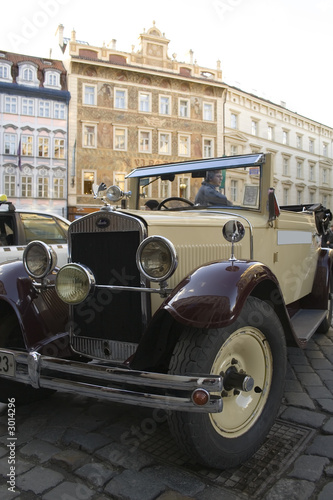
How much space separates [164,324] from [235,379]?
45 cm

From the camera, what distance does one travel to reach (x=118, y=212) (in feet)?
7.64

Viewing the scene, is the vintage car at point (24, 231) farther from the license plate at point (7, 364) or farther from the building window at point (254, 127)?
the building window at point (254, 127)

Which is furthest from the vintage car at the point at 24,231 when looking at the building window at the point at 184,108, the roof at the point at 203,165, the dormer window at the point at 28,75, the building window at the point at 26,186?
the building window at the point at 184,108

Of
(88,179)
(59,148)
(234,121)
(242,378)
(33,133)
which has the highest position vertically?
(234,121)

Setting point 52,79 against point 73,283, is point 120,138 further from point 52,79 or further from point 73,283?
point 73,283

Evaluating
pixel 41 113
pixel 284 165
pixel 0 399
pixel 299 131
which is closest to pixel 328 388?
pixel 0 399

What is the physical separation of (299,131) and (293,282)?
3158 centimetres

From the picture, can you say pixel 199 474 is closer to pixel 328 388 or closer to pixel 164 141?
pixel 328 388

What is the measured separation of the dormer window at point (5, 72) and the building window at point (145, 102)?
26.5ft

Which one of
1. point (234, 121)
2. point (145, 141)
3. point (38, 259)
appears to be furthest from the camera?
point (234, 121)

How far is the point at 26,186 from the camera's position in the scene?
23.6 m

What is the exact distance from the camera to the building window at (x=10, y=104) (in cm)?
2330

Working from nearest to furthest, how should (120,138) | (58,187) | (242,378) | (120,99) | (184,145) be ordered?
(242,378)
(58,187)
(120,138)
(120,99)
(184,145)

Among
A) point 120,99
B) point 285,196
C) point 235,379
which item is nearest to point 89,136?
point 120,99
